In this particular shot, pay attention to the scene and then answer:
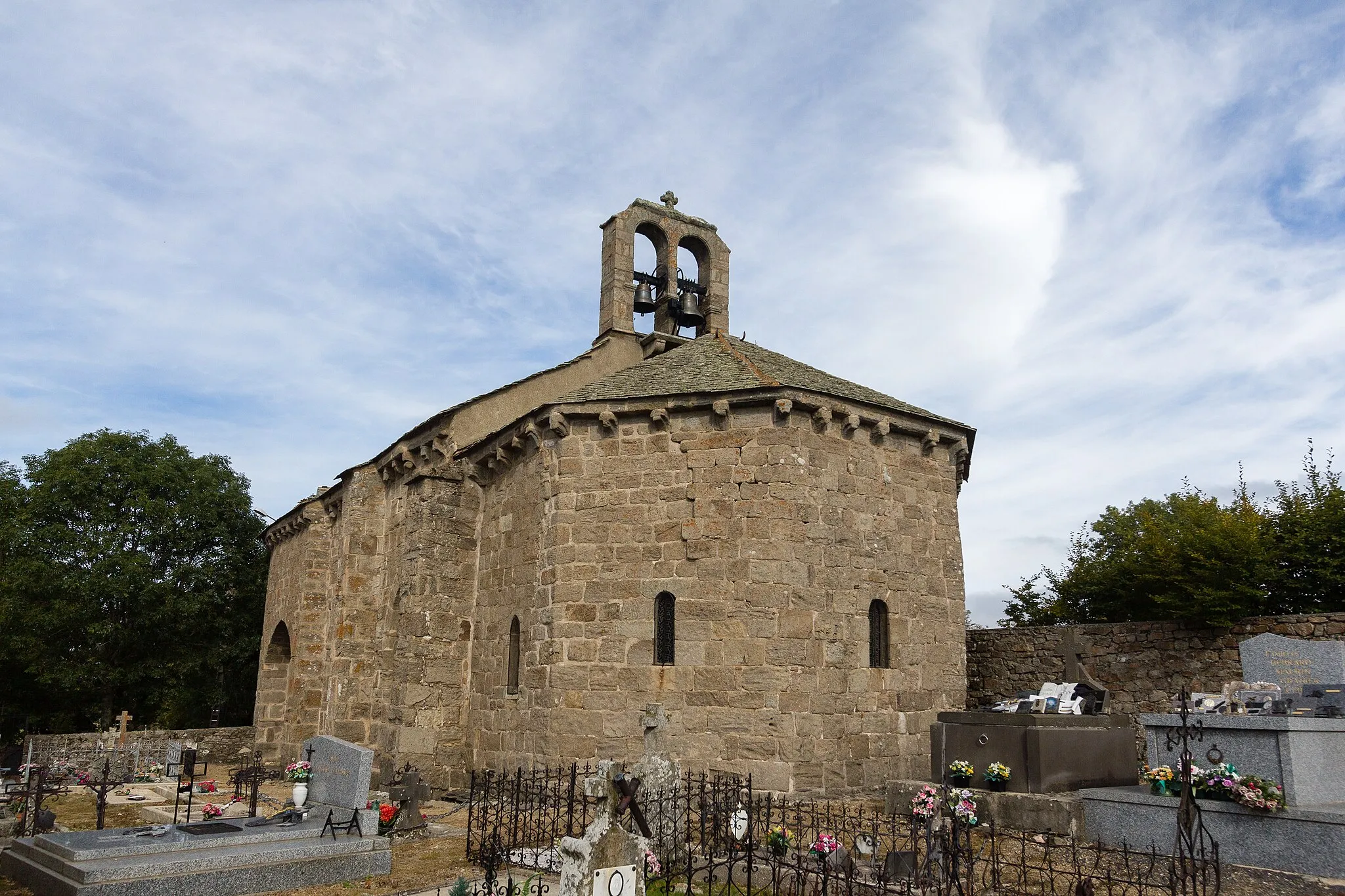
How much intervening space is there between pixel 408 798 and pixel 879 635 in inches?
253

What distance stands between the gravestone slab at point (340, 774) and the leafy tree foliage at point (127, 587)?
18.4m

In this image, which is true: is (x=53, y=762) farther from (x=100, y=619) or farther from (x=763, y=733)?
(x=763, y=733)

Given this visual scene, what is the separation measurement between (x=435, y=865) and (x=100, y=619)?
21209 millimetres

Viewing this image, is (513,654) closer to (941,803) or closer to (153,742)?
(941,803)

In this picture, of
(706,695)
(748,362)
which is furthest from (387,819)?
(748,362)

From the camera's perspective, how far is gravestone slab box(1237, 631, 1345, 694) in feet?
34.2

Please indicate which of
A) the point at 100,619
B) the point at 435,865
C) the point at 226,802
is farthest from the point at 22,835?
the point at 100,619

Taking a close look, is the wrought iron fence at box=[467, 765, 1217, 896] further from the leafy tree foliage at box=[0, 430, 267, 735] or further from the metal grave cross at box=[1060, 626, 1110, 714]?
the leafy tree foliage at box=[0, 430, 267, 735]

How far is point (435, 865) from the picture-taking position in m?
9.20

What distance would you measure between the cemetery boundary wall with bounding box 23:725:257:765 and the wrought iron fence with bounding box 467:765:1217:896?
13938 mm

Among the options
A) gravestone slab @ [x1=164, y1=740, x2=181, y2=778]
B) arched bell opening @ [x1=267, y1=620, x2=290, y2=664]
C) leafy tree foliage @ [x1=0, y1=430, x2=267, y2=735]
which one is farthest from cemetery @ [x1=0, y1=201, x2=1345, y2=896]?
leafy tree foliage @ [x1=0, y1=430, x2=267, y2=735]

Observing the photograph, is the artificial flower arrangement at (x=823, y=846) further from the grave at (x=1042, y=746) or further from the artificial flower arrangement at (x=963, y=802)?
the grave at (x=1042, y=746)

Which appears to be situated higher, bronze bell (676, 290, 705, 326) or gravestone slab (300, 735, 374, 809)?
bronze bell (676, 290, 705, 326)

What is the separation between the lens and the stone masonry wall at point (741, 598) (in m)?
11.4
